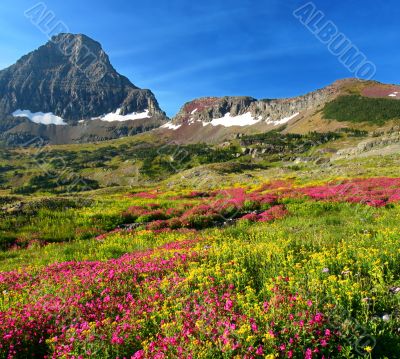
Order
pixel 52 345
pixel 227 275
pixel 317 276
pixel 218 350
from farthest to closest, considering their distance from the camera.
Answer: pixel 227 275 → pixel 317 276 → pixel 52 345 → pixel 218 350

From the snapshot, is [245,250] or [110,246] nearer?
[245,250]

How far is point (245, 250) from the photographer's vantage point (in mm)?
9758

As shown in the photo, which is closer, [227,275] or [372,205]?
[227,275]

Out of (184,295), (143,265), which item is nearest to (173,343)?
(184,295)

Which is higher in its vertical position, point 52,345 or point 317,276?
point 317,276

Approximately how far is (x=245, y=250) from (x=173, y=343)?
512 centimetres

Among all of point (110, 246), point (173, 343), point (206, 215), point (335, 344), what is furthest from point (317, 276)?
point (206, 215)

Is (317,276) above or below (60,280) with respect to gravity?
above

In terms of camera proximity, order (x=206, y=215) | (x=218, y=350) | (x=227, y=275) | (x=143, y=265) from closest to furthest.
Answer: (x=218, y=350) → (x=227, y=275) → (x=143, y=265) → (x=206, y=215)

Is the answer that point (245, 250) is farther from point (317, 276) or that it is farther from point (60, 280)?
point (60, 280)

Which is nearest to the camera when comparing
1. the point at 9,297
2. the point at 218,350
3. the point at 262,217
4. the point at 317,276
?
the point at 218,350

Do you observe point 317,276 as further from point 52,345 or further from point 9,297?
point 9,297

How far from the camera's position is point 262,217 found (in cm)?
2073

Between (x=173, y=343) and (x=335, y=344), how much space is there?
2371 mm
